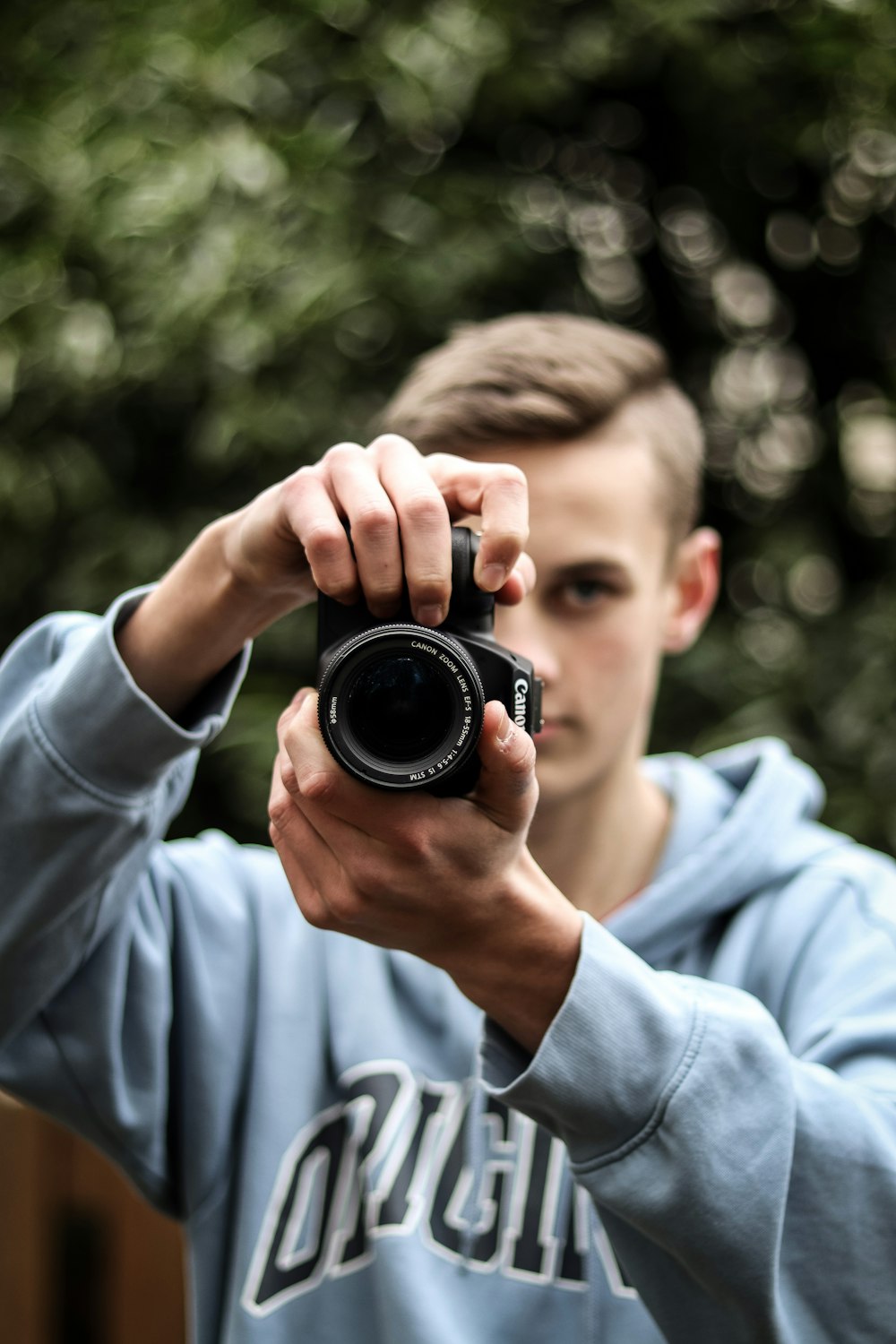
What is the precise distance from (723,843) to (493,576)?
54 cm

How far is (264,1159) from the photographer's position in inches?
54.2

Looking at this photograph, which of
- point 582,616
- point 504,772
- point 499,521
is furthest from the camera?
point 582,616

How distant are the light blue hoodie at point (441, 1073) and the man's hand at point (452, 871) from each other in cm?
4

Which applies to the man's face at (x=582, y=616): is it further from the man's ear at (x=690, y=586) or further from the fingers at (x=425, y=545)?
the fingers at (x=425, y=545)

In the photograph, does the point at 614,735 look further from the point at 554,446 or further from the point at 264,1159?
the point at 264,1159

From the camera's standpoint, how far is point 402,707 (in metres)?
1.06

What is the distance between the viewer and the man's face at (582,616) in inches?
60.0

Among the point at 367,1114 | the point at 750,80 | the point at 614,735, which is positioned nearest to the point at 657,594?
the point at 614,735

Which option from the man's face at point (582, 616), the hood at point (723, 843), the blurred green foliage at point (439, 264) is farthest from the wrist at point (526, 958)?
the blurred green foliage at point (439, 264)

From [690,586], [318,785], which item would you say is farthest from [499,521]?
[690,586]

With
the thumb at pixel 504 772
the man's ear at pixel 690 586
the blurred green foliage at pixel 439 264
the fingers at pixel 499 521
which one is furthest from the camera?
the blurred green foliage at pixel 439 264

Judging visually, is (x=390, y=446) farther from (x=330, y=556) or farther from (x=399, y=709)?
(x=399, y=709)

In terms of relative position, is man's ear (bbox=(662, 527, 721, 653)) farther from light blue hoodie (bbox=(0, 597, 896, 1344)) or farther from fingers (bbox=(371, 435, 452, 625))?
fingers (bbox=(371, 435, 452, 625))

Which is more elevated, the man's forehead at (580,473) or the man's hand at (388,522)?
the man's hand at (388,522)
